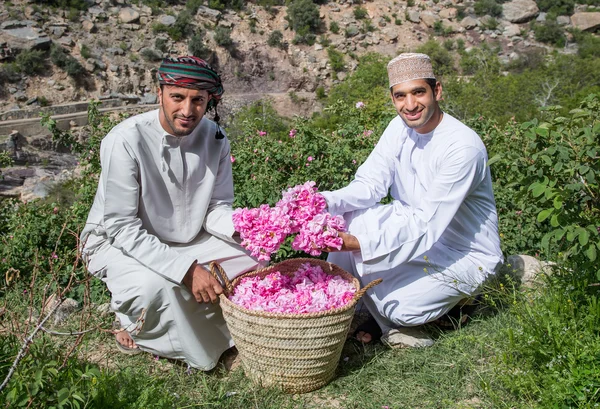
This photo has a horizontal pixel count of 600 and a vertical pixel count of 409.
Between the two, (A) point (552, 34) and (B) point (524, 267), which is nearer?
(B) point (524, 267)

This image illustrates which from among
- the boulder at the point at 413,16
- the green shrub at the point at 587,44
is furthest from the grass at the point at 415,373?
the boulder at the point at 413,16

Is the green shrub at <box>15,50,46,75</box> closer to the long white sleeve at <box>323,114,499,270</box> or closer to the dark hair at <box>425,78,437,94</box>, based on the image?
the long white sleeve at <box>323,114,499,270</box>

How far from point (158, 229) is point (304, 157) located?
1.65m

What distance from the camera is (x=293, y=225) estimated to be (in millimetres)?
2268

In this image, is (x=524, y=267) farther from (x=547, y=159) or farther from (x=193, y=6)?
(x=193, y=6)

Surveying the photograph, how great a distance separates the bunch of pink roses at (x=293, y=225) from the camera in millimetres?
2223

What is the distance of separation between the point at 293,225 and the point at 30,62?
25.1 meters

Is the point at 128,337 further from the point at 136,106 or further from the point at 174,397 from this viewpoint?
the point at 136,106

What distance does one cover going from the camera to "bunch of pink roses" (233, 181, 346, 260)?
2.22 m

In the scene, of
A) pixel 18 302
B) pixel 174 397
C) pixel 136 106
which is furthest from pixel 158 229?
pixel 136 106

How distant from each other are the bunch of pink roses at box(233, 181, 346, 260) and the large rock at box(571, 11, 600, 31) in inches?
1509

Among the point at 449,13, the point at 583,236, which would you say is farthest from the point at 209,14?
the point at 583,236

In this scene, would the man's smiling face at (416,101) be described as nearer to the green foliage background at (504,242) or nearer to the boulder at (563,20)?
the green foliage background at (504,242)

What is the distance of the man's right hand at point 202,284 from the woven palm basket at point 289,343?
40 mm
